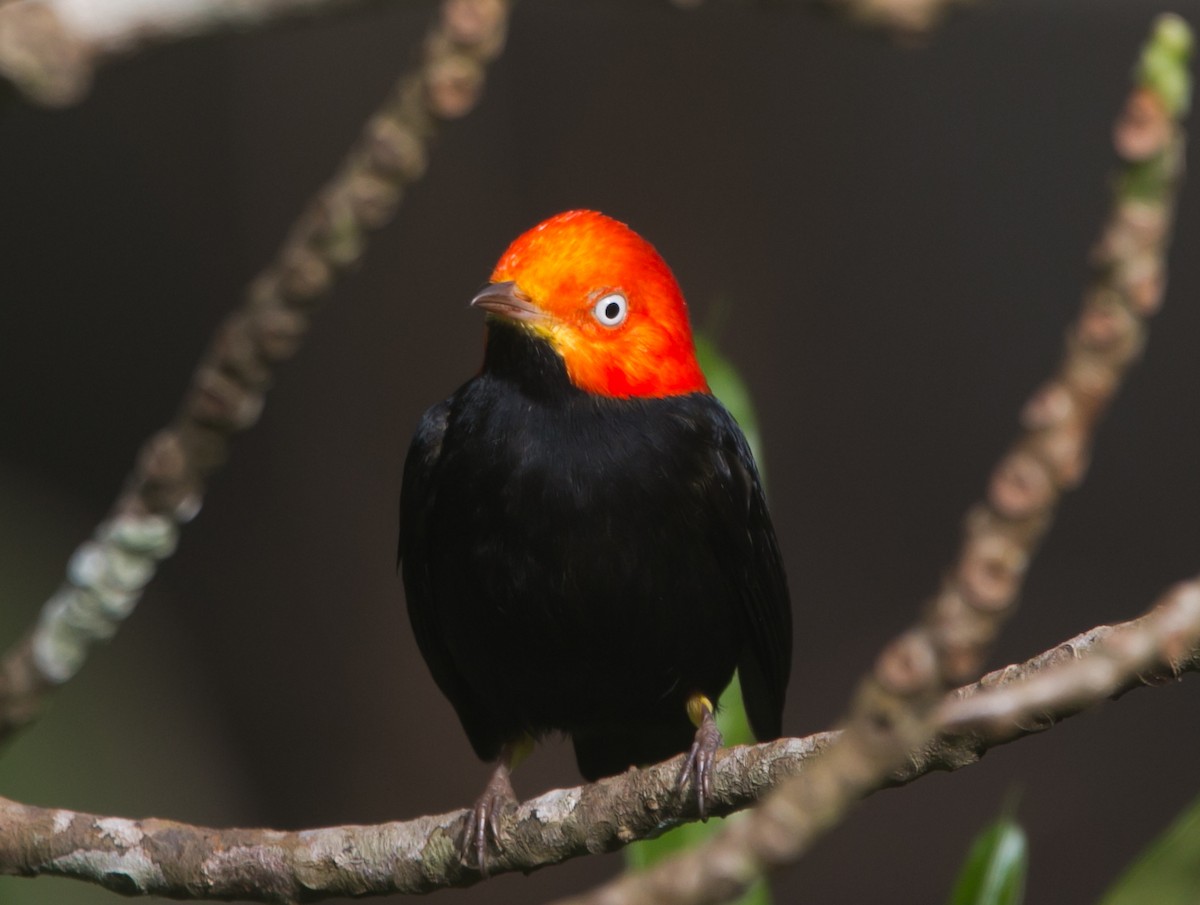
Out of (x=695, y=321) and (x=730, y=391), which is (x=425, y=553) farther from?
(x=695, y=321)

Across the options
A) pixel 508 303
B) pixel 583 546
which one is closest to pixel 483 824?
pixel 583 546

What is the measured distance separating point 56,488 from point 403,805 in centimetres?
210

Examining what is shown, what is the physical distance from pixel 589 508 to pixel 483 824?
28.1 inches

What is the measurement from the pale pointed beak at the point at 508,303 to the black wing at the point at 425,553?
1.40 ft

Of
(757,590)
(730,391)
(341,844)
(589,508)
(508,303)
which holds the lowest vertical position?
(341,844)

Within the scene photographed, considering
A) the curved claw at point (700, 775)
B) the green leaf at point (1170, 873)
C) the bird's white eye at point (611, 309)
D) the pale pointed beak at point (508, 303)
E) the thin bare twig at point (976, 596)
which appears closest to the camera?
the thin bare twig at point (976, 596)

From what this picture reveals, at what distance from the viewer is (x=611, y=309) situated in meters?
3.34

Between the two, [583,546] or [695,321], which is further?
[695,321]

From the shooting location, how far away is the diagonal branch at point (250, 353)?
1.86 m

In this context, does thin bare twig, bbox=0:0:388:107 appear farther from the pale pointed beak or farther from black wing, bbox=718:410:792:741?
black wing, bbox=718:410:792:741

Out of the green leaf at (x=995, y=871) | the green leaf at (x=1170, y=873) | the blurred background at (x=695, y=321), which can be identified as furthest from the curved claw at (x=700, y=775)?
the blurred background at (x=695, y=321)

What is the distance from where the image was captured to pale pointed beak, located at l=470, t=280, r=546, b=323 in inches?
126

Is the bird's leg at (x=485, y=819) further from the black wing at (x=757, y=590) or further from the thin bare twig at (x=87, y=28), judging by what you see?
the thin bare twig at (x=87, y=28)

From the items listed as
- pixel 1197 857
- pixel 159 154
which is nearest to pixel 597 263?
pixel 1197 857
